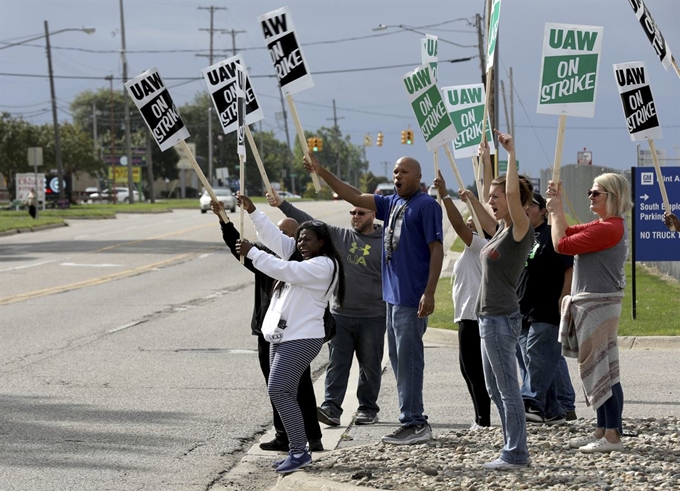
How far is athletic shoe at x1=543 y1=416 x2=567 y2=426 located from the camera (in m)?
8.70

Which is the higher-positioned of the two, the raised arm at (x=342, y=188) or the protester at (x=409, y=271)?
the raised arm at (x=342, y=188)

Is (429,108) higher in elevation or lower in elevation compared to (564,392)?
higher

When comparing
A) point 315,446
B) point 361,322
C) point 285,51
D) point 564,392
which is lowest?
point 315,446

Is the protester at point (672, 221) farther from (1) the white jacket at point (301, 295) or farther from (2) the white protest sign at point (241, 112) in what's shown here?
(2) the white protest sign at point (241, 112)

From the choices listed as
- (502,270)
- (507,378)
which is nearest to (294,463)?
(507,378)

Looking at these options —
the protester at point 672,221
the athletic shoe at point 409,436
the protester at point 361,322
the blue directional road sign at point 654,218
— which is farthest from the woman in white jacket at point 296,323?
the blue directional road sign at point 654,218

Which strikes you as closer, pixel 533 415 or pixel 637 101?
pixel 533 415

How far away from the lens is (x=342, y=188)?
8.37 m

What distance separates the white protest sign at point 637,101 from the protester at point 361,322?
2.13 m

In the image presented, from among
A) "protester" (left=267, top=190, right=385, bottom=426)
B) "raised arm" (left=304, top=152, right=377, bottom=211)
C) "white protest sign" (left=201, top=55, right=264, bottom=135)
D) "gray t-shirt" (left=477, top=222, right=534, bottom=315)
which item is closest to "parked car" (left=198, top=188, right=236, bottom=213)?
"white protest sign" (left=201, top=55, right=264, bottom=135)

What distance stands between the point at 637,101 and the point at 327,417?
3.42 m

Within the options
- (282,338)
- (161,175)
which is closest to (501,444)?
(282,338)

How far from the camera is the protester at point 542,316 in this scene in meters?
8.85

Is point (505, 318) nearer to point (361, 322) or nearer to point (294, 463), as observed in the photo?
point (294, 463)
